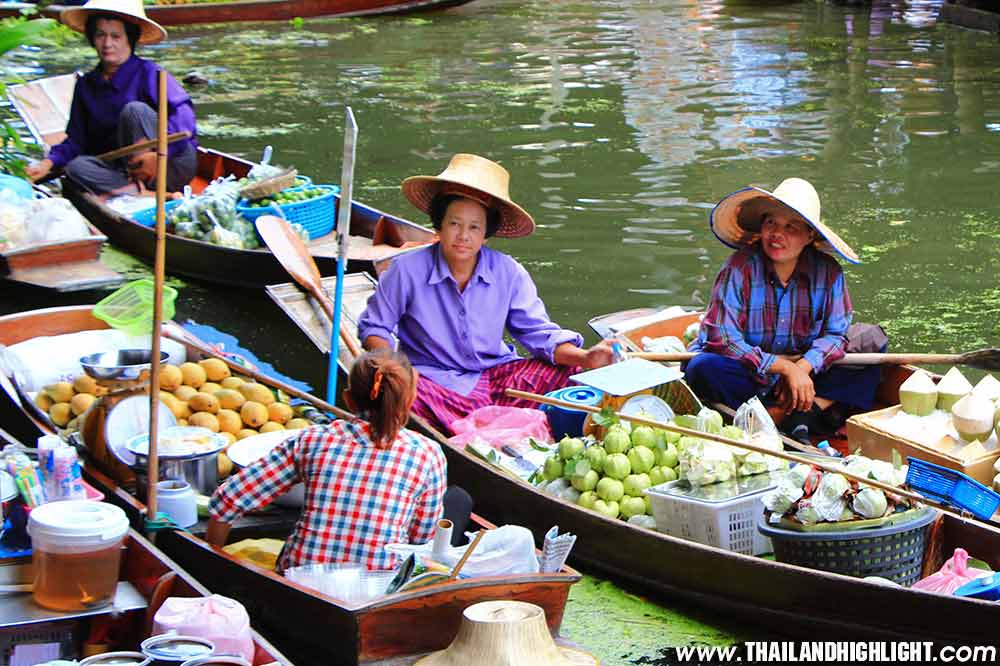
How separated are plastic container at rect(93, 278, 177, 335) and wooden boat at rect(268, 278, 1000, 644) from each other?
88 cm

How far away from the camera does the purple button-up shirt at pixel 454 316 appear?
454cm

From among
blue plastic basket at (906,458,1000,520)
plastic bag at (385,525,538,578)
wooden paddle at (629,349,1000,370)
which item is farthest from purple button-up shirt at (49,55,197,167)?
blue plastic basket at (906,458,1000,520)

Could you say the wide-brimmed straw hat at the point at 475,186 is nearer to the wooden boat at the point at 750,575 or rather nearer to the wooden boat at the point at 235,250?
the wooden boat at the point at 750,575

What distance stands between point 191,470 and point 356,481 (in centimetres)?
84

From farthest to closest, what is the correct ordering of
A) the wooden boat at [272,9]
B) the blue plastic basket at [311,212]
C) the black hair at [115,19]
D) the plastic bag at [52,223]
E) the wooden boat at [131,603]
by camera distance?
the wooden boat at [272,9] → the black hair at [115,19] → the blue plastic basket at [311,212] → the plastic bag at [52,223] → the wooden boat at [131,603]

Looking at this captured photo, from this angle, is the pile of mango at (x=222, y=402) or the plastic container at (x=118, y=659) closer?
the plastic container at (x=118, y=659)

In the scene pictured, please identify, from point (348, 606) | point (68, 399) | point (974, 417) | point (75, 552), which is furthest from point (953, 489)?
point (68, 399)

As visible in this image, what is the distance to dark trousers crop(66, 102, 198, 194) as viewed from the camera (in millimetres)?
7043

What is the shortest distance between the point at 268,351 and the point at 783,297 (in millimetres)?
2742

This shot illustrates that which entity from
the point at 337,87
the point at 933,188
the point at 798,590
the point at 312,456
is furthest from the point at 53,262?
the point at 337,87

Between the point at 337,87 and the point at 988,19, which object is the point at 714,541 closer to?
the point at 337,87

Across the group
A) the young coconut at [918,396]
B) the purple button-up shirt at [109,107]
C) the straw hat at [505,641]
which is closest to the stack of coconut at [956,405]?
the young coconut at [918,396]

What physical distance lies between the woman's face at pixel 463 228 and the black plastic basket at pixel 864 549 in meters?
1.54

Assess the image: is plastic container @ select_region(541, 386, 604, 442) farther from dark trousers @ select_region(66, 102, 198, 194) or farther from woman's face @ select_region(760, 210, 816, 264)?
dark trousers @ select_region(66, 102, 198, 194)
